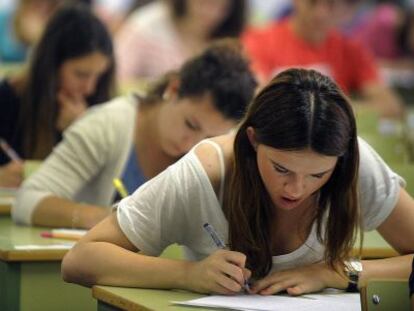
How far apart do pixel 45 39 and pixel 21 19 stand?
3410mm

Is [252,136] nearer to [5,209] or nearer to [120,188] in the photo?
[120,188]

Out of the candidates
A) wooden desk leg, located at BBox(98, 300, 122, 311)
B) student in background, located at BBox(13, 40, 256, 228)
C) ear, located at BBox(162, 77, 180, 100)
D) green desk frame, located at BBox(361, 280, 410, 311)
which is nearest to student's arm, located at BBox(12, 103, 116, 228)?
student in background, located at BBox(13, 40, 256, 228)

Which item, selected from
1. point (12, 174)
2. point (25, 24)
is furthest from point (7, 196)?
point (25, 24)

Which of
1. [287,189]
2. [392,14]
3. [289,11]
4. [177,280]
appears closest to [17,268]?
[177,280]

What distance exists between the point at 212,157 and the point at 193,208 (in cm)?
12

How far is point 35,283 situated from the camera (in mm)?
3215

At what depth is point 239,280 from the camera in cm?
263

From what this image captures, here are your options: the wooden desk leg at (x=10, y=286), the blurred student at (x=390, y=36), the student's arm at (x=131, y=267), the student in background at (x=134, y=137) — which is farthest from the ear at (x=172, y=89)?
the blurred student at (x=390, y=36)

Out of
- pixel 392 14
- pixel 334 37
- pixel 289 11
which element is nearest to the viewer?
pixel 334 37

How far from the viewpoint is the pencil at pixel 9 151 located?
464 cm

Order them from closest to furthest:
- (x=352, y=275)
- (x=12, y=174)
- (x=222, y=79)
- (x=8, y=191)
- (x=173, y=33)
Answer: (x=352, y=275)
(x=222, y=79)
(x=8, y=191)
(x=12, y=174)
(x=173, y=33)

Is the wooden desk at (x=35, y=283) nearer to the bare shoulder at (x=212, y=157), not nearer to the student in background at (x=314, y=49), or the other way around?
the bare shoulder at (x=212, y=157)

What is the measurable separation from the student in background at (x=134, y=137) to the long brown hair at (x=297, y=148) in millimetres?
706

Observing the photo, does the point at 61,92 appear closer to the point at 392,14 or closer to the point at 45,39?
the point at 45,39
